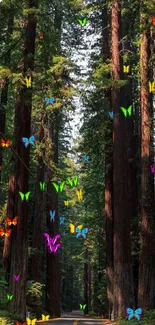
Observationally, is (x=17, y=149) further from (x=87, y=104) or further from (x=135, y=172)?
(x=135, y=172)

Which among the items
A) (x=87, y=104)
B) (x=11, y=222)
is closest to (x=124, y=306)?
(x=11, y=222)

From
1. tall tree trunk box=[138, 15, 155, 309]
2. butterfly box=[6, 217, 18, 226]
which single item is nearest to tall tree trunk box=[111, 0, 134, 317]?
tall tree trunk box=[138, 15, 155, 309]

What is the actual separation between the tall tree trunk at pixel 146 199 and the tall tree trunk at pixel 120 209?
0.51 m

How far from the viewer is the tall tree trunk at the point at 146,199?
1180 centimetres

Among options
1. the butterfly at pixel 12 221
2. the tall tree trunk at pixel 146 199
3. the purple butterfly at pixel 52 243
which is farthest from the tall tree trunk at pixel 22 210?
the purple butterfly at pixel 52 243

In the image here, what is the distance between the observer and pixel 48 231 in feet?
66.2

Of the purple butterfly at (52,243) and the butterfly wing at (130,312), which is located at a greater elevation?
the purple butterfly at (52,243)

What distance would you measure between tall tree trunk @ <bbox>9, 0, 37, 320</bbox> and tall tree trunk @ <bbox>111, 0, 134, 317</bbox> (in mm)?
3034

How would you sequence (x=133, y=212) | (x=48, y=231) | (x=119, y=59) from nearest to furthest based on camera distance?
(x=119, y=59), (x=133, y=212), (x=48, y=231)

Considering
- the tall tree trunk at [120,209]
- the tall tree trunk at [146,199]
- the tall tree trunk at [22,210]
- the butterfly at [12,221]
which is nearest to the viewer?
the tall tree trunk at [22,210]

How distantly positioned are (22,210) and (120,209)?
3.31 metres

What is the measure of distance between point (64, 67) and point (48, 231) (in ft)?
34.5

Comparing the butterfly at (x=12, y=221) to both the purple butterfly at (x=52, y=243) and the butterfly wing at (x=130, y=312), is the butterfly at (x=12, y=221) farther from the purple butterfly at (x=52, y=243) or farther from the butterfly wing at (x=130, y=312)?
the purple butterfly at (x=52, y=243)

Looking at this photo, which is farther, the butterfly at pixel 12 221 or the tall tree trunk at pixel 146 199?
the tall tree trunk at pixel 146 199
